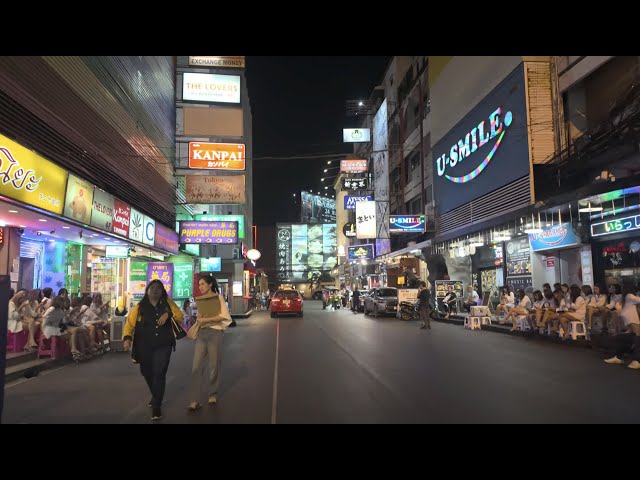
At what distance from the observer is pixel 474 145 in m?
23.4

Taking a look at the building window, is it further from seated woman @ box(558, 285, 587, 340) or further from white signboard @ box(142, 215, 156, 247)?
seated woman @ box(558, 285, 587, 340)

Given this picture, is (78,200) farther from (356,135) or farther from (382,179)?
(356,135)

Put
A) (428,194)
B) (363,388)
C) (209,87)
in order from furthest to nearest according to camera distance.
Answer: (428,194) → (209,87) → (363,388)

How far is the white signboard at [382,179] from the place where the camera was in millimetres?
40656

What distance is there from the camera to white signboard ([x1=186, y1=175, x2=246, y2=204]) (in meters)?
22.4

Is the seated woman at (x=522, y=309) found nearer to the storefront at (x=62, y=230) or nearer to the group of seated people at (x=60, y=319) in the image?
the group of seated people at (x=60, y=319)

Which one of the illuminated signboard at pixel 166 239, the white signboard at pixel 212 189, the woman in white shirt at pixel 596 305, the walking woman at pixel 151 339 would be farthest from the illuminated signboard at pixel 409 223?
the walking woman at pixel 151 339

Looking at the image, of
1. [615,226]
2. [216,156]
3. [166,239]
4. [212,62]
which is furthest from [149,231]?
[615,226]

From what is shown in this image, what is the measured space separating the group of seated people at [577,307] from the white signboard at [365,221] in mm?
20608

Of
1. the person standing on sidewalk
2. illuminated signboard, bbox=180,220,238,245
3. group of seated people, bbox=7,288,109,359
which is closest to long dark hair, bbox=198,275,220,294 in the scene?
group of seated people, bbox=7,288,109,359

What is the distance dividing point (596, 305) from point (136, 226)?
47.2 feet

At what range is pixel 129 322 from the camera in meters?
6.39
